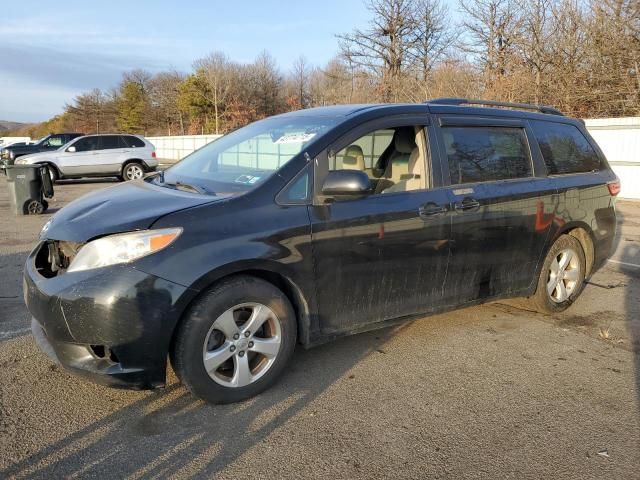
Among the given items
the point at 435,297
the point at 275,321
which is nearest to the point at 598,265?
the point at 435,297

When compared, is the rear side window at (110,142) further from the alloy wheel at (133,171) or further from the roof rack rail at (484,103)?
the roof rack rail at (484,103)

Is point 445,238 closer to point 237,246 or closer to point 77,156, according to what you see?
point 237,246

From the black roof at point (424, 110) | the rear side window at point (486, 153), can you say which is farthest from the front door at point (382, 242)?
the rear side window at point (486, 153)

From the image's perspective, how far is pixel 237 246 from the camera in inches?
115

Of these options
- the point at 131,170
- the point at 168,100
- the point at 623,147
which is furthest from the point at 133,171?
the point at 168,100

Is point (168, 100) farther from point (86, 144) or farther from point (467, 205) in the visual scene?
point (467, 205)

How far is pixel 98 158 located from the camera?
1697 cm

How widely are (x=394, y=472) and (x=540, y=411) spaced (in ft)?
3.72

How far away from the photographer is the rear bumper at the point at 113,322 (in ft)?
8.89

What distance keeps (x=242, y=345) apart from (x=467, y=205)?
196cm

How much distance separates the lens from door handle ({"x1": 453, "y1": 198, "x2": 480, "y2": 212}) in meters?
3.81

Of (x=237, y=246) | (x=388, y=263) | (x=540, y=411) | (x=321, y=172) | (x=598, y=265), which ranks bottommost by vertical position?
(x=540, y=411)

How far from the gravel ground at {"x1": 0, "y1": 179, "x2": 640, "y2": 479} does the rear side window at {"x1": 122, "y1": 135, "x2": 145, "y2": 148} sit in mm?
14212

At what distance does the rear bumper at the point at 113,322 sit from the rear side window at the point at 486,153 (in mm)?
2289
